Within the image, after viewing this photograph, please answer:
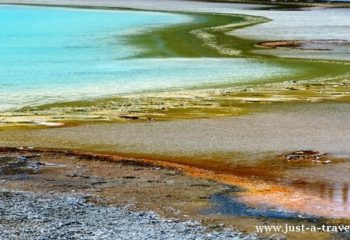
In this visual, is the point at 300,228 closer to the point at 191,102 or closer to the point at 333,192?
the point at 333,192

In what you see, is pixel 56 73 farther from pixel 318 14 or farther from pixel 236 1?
pixel 236 1

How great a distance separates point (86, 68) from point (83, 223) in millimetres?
20193

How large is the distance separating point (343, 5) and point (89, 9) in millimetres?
22853

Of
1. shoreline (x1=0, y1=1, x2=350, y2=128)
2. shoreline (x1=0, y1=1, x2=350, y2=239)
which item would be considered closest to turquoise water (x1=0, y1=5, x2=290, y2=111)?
shoreline (x1=0, y1=1, x2=350, y2=128)

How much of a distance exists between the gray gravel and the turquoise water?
10312 millimetres

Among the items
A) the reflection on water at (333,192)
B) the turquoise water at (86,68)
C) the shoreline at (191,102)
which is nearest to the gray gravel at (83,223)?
the reflection on water at (333,192)

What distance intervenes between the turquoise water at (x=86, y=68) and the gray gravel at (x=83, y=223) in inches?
406

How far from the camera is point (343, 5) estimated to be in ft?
248

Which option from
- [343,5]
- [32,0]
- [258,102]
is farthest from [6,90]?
[32,0]

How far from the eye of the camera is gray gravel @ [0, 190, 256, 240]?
10.1 meters

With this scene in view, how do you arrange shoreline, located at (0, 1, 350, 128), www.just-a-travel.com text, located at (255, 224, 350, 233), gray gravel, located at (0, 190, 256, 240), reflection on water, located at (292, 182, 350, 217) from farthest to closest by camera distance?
shoreline, located at (0, 1, 350, 128) < reflection on water, located at (292, 182, 350, 217) < www.just-a-travel.com text, located at (255, 224, 350, 233) < gray gravel, located at (0, 190, 256, 240)

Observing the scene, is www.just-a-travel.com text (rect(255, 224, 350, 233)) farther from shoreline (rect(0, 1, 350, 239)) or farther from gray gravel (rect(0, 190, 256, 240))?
gray gravel (rect(0, 190, 256, 240))

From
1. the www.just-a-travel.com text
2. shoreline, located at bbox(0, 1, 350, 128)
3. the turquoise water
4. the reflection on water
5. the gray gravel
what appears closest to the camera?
the gray gravel

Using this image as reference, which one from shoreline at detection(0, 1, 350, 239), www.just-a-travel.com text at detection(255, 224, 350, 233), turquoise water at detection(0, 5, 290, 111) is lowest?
turquoise water at detection(0, 5, 290, 111)
